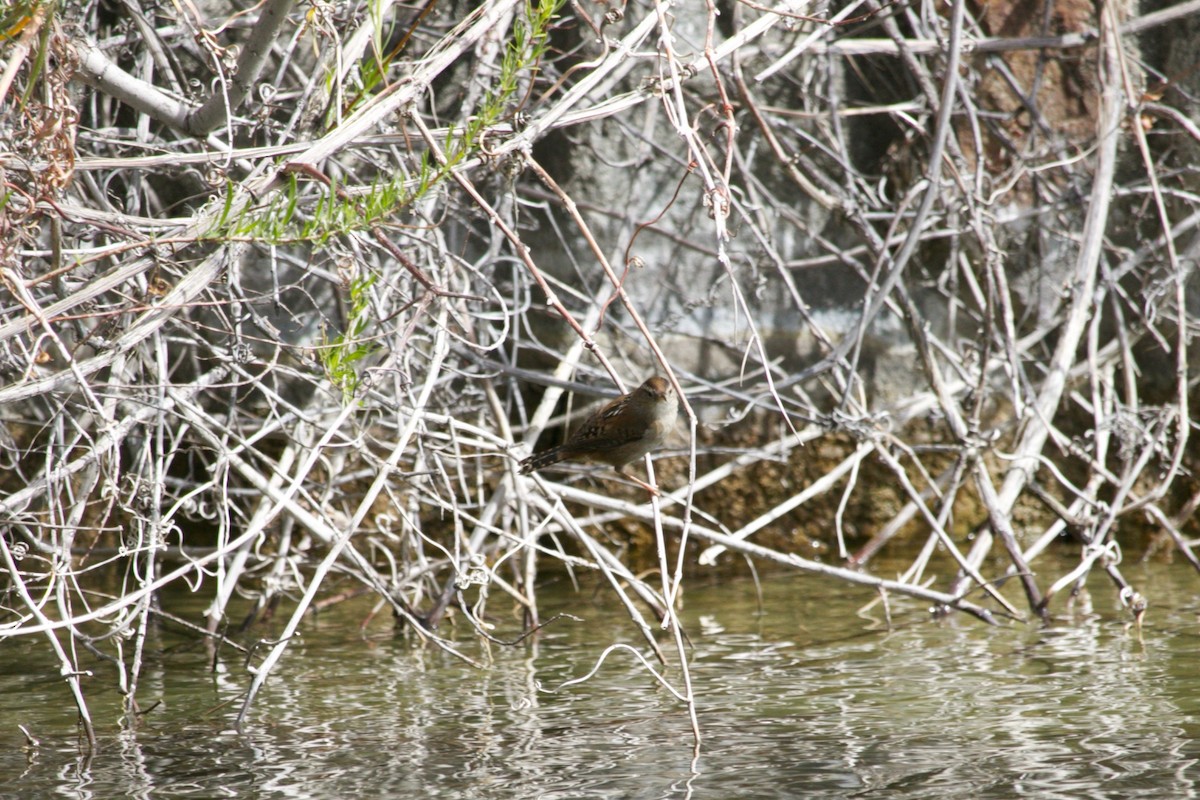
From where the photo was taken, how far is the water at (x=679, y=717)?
3.17 metres

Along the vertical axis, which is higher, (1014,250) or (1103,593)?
(1014,250)

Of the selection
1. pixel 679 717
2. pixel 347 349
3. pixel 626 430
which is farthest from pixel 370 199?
pixel 679 717

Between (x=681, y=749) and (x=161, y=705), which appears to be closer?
(x=681, y=749)

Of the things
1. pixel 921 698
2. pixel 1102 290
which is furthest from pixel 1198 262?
pixel 921 698

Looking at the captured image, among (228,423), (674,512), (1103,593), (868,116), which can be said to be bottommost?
(1103,593)

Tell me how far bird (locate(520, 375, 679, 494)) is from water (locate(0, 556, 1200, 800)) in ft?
2.35

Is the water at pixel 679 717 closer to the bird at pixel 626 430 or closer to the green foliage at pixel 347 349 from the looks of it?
the bird at pixel 626 430

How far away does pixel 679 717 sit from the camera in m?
3.76

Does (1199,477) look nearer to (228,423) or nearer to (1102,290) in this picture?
(1102,290)

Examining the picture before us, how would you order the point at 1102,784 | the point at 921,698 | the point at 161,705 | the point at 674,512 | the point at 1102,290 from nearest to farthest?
the point at 1102,784 < the point at 921,698 < the point at 161,705 < the point at 1102,290 < the point at 674,512

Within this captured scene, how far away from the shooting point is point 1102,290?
581cm

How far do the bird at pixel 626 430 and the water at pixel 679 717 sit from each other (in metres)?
0.72

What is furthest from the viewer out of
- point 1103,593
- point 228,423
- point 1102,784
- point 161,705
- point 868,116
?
point 868,116

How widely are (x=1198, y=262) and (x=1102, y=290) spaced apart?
0.67m
